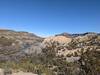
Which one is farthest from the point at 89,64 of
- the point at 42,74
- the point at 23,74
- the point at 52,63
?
the point at 52,63

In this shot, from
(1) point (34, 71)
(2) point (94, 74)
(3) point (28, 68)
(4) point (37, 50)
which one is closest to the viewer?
(2) point (94, 74)

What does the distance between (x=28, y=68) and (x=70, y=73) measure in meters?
7.92

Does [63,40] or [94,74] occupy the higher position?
[63,40]

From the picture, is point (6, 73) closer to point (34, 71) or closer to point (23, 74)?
point (23, 74)

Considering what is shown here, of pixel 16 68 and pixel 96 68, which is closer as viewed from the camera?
pixel 96 68

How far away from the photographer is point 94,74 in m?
30.2

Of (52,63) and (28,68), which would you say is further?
(52,63)

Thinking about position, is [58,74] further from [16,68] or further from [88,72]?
[16,68]

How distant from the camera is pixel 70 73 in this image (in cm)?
3288

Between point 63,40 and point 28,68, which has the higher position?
point 63,40

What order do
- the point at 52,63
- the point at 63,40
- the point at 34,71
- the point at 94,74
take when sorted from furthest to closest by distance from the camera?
the point at 63,40, the point at 52,63, the point at 34,71, the point at 94,74

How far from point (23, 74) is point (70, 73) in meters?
7.22

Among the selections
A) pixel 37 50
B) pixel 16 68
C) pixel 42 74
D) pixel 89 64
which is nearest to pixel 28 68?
pixel 16 68

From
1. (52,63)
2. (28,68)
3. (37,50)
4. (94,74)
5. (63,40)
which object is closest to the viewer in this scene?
(94,74)
